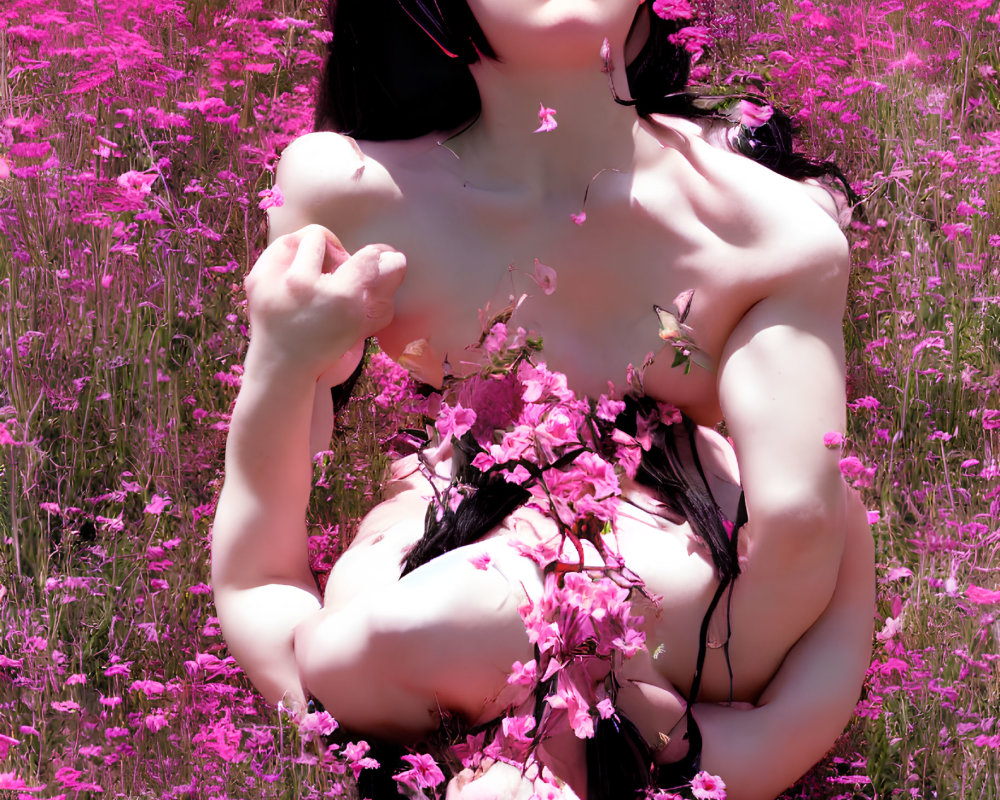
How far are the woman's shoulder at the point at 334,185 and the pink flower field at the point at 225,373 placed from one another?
5cm

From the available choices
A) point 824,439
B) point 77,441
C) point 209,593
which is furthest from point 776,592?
point 77,441

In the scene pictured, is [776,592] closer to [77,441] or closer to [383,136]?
[383,136]

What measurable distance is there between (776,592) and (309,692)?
2.68 ft

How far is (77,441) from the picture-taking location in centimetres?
338

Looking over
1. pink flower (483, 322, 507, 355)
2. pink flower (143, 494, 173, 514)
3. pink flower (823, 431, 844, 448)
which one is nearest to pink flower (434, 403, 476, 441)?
pink flower (483, 322, 507, 355)

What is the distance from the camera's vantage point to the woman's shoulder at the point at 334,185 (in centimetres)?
251

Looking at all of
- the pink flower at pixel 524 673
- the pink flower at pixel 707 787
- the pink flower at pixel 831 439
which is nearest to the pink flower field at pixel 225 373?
the pink flower at pixel 707 787

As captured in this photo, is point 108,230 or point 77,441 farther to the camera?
point 108,230

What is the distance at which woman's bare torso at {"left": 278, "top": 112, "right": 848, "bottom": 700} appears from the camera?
2.43 m

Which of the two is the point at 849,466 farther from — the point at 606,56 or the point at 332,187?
the point at 332,187

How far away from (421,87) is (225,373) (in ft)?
3.76

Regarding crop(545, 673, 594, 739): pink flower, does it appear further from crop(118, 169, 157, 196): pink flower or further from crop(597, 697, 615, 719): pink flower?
crop(118, 169, 157, 196): pink flower

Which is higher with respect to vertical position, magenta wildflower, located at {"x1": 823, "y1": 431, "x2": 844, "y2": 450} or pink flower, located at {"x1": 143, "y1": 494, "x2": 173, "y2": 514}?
magenta wildflower, located at {"x1": 823, "y1": 431, "x2": 844, "y2": 450}

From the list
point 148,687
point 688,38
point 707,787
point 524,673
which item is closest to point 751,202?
point 688,38
